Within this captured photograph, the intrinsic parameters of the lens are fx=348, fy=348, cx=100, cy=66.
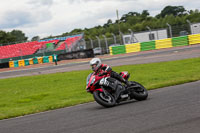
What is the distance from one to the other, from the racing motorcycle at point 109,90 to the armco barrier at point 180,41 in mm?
28232

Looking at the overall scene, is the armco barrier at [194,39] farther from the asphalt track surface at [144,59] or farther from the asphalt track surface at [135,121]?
the asphalt track surface at [135,121]

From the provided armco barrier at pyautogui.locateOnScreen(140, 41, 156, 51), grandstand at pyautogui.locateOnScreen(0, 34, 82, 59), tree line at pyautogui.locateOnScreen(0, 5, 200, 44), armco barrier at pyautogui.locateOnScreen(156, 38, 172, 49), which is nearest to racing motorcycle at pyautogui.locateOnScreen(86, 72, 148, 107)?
armco barrier at pyautogui.locateOnScreen(156, 38, 172, 49)

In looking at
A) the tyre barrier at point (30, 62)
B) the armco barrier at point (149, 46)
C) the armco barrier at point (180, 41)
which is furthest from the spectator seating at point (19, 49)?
the armco barrier at point (180, 41)

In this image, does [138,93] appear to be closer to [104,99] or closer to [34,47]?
[104,99]

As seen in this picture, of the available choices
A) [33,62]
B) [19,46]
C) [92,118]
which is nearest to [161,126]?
[92,118]

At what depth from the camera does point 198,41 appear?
3578 centimetres

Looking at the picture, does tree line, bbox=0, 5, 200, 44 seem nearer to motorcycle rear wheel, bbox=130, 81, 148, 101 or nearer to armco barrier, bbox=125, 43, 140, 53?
armco barrier, bbox=125, 43, 140, 53

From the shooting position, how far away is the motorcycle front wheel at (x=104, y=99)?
8336mm

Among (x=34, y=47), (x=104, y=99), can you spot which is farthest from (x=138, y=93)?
(x=34, y=47)

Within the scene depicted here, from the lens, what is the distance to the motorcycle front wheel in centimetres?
834

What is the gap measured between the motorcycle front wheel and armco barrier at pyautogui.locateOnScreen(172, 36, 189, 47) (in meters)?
28.9

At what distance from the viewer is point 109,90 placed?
873 centimetres

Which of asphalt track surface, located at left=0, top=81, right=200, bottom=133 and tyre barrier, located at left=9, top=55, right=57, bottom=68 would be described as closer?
asphalt track surface, located at left=0, top=81, right=200, bottom=133

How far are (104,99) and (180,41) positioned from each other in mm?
29399
